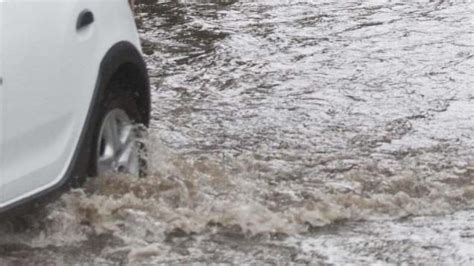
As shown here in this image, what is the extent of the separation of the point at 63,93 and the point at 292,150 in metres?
2.39

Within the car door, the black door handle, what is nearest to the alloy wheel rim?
the car door

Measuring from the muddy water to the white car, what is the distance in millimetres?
252

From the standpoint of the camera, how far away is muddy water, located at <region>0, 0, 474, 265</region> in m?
4.85

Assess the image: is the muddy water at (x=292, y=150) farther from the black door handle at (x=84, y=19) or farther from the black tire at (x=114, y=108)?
the black door handle at (x=84, y=19)

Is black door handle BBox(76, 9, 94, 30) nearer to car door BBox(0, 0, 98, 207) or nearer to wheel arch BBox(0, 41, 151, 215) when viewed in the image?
car door BBox(0, 0, 98, 207)

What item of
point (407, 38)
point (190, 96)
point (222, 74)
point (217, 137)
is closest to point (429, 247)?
point (217, 137)

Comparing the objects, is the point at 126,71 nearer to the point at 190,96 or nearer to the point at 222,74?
the point at 190,96

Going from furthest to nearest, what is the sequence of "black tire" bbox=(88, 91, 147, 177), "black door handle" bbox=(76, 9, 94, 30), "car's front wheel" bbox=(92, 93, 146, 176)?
"car's front wheel" bbox=(92, 93, 146, 176) → "black tire" bbox=(88, 91, 147, 177) → "black door handle" bbox=(76, 9, 94, 30)

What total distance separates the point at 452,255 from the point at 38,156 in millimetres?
1877

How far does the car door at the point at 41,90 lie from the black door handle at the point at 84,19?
2cm

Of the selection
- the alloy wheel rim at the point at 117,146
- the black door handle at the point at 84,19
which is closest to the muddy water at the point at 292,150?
the alloy wheel rim at the point at 117,146

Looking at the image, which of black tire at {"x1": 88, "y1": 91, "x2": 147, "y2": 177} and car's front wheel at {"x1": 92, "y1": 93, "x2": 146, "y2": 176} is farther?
car's front wheel at {"x1": 92, "y1": 93, "x2": 146, "y2": 176}

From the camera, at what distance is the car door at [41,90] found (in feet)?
Answer: 13.4

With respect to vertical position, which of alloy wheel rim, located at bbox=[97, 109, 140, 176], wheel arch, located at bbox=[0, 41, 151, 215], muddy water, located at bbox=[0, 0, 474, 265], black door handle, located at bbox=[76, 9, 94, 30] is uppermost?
black door handle, located at bbox=[76, 9, 94, 30]
